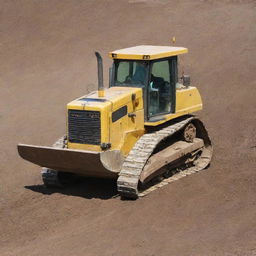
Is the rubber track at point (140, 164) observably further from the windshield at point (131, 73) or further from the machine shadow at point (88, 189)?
the windshield at point (131, 73)

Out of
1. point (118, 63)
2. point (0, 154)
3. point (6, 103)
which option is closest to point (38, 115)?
point (6, 103)

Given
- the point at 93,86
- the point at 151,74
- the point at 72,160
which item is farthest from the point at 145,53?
the point at 72,160

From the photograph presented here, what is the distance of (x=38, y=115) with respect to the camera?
21500 millimetres

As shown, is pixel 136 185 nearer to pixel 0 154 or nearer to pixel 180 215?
pixel 180 215

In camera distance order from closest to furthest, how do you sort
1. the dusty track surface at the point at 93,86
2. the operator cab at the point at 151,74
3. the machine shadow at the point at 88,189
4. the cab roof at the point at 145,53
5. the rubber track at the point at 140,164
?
the dusty track surface at the point at 93,86 → the rubber track at the point at 140,164 → the machine shadow at the point at 88,189 → the cab roof at the point at 145,53 → the operator cab at the point at 151,74

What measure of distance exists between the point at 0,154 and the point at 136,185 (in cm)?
606

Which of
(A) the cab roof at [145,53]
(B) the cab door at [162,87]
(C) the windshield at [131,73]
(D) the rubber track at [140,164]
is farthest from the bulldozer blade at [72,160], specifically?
(A) the cab roof at [145,53]

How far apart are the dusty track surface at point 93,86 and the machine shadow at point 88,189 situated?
0.02m

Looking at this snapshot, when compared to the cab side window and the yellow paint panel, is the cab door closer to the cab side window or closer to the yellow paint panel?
the cab side window

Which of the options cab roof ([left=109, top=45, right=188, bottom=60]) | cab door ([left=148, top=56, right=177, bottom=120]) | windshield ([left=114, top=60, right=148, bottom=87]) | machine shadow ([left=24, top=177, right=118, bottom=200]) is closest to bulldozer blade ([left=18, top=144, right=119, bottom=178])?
machine shadow ([left=24, top=177, right=118, bottom=200])

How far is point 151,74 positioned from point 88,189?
9.46ft

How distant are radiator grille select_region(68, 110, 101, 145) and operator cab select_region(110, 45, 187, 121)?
160cm

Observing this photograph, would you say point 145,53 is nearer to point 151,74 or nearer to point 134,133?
point 151,74

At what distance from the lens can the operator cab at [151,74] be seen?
→ 14.5m
